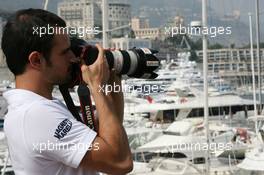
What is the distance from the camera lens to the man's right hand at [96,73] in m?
1.72

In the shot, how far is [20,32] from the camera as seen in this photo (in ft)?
5.52

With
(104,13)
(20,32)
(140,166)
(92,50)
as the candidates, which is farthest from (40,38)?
(140,166)

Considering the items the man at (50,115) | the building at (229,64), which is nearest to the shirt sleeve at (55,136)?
the man at (50,115)

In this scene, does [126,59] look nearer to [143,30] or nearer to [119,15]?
[119,15]

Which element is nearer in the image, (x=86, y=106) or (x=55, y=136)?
(x=55, y=136)

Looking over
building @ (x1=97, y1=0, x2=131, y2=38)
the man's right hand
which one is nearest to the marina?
building @ (x1=97, y1=0, x2=131, y2=38)

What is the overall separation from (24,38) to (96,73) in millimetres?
247

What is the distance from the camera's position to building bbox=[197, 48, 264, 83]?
2756cm

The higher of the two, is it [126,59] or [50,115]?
[126,59]

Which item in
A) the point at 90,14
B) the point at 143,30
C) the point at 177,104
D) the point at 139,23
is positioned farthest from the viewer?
the point at 177,104

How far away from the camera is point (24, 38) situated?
66.4 inches

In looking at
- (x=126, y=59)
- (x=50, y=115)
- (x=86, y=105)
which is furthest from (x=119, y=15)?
(x=50, y=115)

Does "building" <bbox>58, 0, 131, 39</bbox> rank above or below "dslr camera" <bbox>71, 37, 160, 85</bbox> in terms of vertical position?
above

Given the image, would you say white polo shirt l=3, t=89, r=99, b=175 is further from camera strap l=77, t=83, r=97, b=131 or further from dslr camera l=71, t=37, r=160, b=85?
dslr camera l=71, t=37, r=160, b=85
